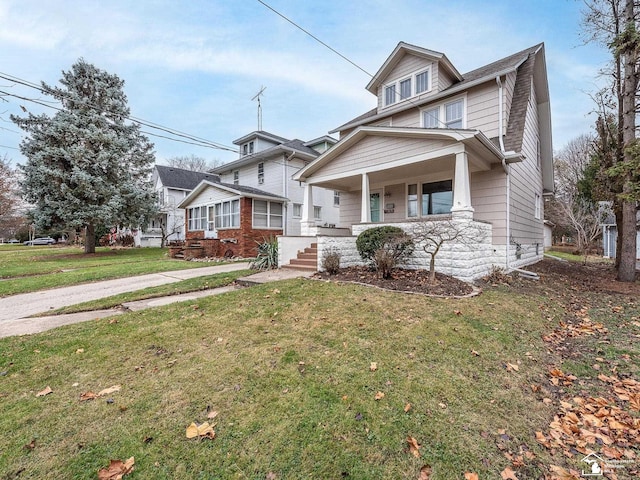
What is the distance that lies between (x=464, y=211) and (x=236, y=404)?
269 inches

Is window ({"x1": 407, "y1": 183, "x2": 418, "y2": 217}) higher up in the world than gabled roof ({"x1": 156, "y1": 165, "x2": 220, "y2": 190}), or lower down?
lower down

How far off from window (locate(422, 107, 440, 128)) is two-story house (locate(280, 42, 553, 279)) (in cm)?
4

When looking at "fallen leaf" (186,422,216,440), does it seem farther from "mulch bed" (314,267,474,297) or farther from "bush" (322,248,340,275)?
"bush" (322,248,340,275)

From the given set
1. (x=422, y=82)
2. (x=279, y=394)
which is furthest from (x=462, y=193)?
(x=279, y=394)

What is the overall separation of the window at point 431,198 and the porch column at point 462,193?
2.79 metres

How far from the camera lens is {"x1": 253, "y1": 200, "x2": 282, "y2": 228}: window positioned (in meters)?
16.6

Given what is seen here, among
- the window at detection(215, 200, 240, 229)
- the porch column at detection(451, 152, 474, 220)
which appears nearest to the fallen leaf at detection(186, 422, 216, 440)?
the porch column at detection(451, 152, 474, 220)

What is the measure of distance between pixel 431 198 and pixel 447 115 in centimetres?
291

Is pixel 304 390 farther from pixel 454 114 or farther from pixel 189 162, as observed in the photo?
pixel 189 162

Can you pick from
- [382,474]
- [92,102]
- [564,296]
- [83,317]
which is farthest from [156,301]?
[92,102]

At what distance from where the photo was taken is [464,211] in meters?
7.40

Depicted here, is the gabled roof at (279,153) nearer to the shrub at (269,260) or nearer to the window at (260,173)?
the window at (260,173)

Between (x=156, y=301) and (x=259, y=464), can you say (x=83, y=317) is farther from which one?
(x=259, y=464)

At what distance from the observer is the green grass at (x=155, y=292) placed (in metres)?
5.74
